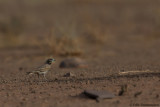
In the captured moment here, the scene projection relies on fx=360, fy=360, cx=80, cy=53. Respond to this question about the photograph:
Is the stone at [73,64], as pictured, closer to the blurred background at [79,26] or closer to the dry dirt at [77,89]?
the dry dirt at [77,89]

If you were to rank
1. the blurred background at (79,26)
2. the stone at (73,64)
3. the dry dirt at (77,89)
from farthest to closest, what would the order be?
1. the blurred background at (79,26)
2. the stone at (73,64)
3. the dry dirt at (77,89)

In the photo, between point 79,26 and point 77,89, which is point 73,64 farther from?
point 79,26

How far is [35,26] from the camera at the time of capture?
22.6m

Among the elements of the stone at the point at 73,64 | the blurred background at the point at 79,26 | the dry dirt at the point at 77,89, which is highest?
the blurred background at the point at 79,26

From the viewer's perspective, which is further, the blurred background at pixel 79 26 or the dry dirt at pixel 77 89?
the blurred background at pixel 79 26

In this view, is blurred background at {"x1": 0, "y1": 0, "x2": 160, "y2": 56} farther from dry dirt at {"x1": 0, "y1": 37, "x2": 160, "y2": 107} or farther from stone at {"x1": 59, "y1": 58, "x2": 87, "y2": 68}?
dry dirt at {"x1": 0, "y1": 37, "x2": 160, "y2": 107}

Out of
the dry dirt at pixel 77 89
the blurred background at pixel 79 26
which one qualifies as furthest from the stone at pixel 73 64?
the blurred background at pixel 79 26

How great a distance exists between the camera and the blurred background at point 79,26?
1317cm

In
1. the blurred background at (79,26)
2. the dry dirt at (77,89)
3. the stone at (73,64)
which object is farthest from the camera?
the blurred background at (79,26)

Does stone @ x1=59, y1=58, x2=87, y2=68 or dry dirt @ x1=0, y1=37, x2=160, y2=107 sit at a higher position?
stone @ x1=59, y1=58, x2=87, y2=68

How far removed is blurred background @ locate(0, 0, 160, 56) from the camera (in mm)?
13174

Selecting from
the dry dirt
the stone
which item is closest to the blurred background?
the stone

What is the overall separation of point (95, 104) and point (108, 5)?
79.0ft

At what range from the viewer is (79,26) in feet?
69.5
